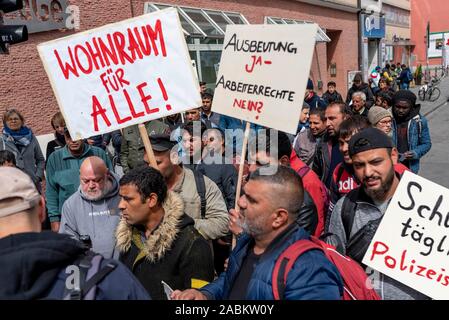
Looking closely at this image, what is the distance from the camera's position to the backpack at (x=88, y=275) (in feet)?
5.03

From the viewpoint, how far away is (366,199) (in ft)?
8.93

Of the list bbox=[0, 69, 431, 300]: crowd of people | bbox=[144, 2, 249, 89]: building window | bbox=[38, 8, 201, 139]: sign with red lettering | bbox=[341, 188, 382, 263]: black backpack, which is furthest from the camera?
bbox=[144, 2, 249, 89]: building window

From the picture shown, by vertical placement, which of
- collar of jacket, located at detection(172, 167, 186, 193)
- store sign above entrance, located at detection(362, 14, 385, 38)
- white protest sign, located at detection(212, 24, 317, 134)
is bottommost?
collar of jacket, located at detection(172, 167, 186, 193)

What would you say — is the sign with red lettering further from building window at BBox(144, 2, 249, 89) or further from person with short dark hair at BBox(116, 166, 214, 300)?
building window at BBox(144, 2, 249, 89)

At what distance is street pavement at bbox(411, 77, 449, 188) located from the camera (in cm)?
881

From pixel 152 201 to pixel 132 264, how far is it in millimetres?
388

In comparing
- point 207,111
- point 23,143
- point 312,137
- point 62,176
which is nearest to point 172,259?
point 62,176

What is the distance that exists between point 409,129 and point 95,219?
391cm

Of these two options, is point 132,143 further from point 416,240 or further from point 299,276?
point 299,276

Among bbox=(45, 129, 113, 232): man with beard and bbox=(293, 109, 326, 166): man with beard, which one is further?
bbox=(293, 109, 326, 166): man with beard

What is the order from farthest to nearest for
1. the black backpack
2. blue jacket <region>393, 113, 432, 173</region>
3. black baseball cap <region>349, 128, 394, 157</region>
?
blue jacket <region>393, 113, 432, 173</region>
black baseball cap <region>349, 128, 394, 157</region>
the black backpack

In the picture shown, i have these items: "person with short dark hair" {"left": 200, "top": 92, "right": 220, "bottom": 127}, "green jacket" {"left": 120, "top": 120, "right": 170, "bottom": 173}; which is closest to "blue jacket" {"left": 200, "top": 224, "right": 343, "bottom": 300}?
"green jacket" {"left": 120, "top": 120, "right": 170, "bottom": 173}

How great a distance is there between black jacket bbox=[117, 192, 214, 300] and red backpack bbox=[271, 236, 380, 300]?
2.64 feet
